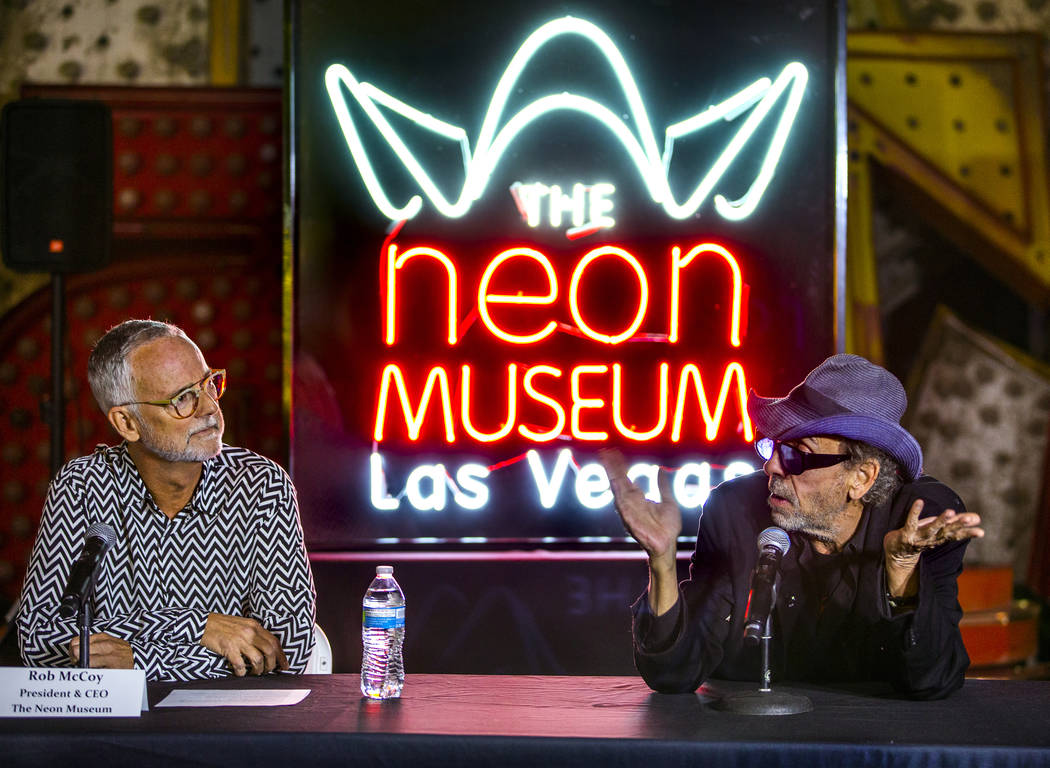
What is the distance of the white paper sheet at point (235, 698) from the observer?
2115mm

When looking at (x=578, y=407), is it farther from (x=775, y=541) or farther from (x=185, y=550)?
(x=775, y=541)

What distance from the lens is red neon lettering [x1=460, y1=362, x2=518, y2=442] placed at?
4328 millimetres

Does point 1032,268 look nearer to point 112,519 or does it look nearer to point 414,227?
point 414,227

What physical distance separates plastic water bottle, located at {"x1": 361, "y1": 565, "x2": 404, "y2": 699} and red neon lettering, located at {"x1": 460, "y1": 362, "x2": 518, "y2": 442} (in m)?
1.93

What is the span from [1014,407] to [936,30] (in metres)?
1.73

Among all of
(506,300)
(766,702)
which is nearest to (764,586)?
(766,702)

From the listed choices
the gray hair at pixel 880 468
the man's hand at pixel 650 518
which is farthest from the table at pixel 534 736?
the gray hair at pixel 880 468

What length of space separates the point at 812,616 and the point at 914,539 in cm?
42

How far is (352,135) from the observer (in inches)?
170

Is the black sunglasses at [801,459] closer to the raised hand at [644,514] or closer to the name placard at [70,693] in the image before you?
the raised hand at [644,514]

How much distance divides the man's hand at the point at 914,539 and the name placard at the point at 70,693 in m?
1.45

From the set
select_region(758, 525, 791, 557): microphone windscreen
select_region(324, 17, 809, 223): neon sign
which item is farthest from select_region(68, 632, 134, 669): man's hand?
select_region(324, 17, 809, 223): neon sign

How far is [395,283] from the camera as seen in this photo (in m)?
4.31

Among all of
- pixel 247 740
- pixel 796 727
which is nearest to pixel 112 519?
pixel 247 740
